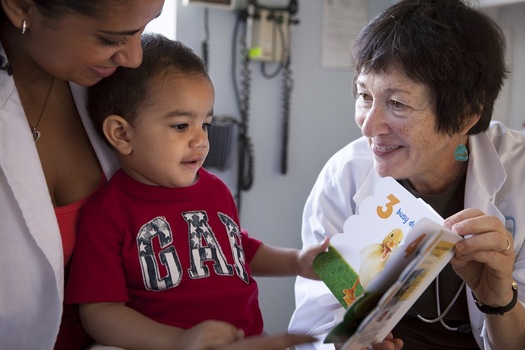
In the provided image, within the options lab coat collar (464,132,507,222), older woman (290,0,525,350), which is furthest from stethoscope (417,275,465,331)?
lab coat collar (464,132,507,222)

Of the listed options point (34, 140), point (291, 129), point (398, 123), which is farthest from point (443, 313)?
point (291, 129)

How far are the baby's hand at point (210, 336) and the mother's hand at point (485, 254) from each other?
0.42 meters

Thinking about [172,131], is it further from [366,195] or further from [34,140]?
[366,195]

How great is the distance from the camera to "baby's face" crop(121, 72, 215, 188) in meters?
1.20

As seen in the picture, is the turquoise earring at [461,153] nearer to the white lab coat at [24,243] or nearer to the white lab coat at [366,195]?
the white lab coat at [366,195]

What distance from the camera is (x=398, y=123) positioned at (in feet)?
4.77

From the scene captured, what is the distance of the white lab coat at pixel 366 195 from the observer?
151 centimetres

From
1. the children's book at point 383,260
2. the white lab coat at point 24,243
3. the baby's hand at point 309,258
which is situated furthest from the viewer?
the baby's hand at point 309,258

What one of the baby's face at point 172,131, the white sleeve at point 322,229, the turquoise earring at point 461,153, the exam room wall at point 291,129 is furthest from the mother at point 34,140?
the exam room wall at point 291,129

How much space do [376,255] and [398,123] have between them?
36 cm

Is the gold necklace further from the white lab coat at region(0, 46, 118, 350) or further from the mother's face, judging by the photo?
the mother's face

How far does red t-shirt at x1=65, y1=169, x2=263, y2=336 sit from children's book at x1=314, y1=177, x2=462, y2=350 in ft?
0.67

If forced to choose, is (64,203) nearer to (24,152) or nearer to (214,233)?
(24,152)

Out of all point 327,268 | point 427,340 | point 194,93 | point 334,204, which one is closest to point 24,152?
point 194,93
